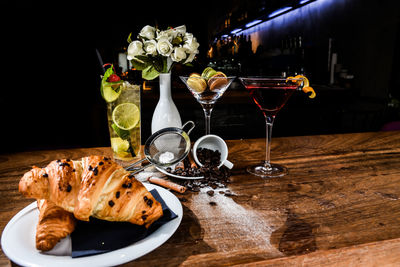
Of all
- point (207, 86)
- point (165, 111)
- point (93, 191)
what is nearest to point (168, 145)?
point (165, 111)

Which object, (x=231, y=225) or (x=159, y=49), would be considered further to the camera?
(x=159, y=49)

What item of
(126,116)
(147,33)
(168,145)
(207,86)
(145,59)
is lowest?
(168,145)

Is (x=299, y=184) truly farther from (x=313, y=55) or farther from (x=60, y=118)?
(x=313, y=55)

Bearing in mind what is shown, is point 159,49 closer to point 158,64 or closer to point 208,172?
point 158,64

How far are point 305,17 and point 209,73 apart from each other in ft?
14.7

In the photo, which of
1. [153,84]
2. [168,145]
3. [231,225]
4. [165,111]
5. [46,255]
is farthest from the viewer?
[153,84]

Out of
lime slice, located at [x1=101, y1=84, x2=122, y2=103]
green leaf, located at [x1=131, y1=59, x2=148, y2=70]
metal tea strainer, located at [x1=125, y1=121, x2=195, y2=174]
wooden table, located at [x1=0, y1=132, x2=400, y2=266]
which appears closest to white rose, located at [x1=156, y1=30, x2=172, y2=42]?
green leaf, located at [x1=131, y1=59, x2=148, y2=70]

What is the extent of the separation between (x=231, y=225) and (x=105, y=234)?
0.94 ft

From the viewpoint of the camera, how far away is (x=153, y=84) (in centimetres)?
293

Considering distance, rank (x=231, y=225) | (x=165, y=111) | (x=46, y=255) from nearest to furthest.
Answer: (x=46, y=255) < (x=231, y=225) < (x=165, y=111)

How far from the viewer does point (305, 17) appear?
15.6 feet

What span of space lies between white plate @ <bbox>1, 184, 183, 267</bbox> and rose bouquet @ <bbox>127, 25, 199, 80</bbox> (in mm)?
696

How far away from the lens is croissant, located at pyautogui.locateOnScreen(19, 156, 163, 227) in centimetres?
53

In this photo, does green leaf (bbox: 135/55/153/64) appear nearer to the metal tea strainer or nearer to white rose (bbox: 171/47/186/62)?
white rose (bbox: 171/47/186/62)
